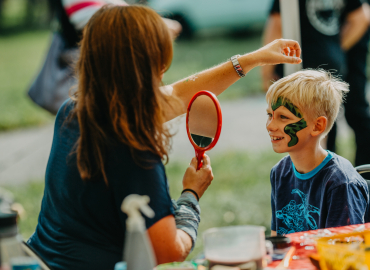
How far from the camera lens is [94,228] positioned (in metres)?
1.58

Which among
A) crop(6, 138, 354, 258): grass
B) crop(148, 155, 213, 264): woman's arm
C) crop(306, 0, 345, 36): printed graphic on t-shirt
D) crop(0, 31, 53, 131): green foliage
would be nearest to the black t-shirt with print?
crop(306, 0, 345, 36): printed graphic on t-shirt

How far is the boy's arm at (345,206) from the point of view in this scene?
192 cm

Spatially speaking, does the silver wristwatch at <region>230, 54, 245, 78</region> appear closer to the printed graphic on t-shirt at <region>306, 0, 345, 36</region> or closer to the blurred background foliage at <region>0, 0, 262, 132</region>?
the printed graphic on t-shirt at <region>306, 0, 345, 36</region>

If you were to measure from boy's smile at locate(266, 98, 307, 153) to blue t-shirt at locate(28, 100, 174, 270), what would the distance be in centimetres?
86

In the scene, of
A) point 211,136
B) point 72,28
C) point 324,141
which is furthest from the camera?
point 324,141

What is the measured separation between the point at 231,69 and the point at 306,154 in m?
0.55

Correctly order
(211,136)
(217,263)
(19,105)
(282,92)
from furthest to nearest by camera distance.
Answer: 1. (19,105)
2. (282,92)
3. (211,136)
4. (217,263)

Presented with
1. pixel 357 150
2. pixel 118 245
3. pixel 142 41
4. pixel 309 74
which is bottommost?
pixel 357 150

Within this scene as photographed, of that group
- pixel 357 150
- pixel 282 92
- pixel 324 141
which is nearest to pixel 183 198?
pixel 282 92

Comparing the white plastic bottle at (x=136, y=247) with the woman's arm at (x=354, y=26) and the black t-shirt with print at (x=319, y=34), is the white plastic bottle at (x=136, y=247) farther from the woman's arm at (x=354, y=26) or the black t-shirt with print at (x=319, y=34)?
the woman's arm at (x=354, y=26)

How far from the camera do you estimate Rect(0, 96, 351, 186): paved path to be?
19.7ft

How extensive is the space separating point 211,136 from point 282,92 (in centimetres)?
50

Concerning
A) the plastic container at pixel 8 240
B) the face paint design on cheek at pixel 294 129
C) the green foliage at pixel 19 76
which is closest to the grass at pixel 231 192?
the face paint design on cheek at pixel 294 129

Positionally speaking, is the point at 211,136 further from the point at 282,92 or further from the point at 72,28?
the point at 72,28
